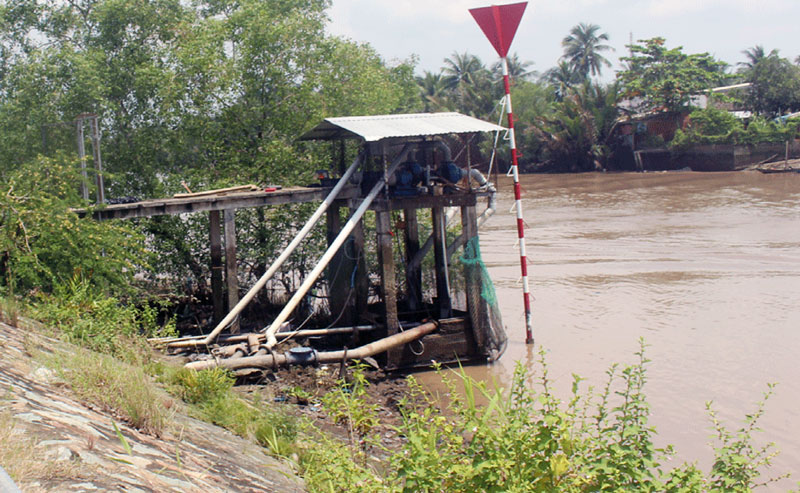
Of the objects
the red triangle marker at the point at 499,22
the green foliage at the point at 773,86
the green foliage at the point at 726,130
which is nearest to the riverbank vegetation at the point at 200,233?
the red triangle marker at the point at 499,22

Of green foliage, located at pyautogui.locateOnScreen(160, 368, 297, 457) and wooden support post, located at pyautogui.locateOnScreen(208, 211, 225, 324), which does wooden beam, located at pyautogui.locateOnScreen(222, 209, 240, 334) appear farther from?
green foliage, located at pyautogui.locateOnScreen(160, 368, 297, 457)

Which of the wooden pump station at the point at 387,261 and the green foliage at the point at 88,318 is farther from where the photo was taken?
the wooden pump station at the point at 387,261

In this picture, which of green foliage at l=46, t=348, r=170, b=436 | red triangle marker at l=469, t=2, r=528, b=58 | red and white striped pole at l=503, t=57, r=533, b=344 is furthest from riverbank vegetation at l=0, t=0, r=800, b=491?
red triangle marker at l=469, t=2, r=528, b=58

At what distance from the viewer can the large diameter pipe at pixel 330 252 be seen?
30.1 ft

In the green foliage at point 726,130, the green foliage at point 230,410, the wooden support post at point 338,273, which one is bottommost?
the green foliage at point 230,410

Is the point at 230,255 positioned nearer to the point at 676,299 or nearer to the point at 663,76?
the point at 676,299

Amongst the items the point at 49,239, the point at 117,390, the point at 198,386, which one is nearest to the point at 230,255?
the point at 49,239

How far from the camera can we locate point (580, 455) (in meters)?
4.17

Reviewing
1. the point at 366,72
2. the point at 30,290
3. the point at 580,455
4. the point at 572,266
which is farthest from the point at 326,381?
the point at 572,266

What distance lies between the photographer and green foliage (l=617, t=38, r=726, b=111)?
4109 centimetres

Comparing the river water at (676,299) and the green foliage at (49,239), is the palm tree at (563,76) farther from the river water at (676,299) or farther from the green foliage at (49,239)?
the green foliage at (49,239)

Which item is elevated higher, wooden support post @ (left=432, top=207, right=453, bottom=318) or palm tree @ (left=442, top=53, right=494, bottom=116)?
palm tree @ (left=442, top=53, right=494, bottom=116)

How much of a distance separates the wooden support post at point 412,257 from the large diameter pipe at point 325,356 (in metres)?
1.43

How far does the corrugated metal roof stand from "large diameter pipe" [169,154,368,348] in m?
Answer: 0.73
